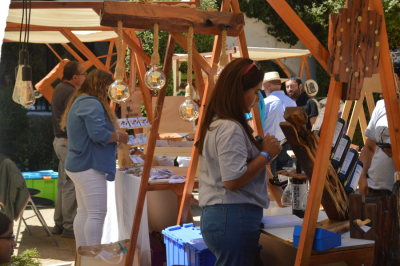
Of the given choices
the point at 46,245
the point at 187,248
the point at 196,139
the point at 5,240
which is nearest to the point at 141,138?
the point at 196,139

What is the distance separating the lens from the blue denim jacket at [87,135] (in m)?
2.84

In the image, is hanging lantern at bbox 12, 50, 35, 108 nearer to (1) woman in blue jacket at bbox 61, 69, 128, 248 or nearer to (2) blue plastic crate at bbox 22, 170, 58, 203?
(1) woman in blue jacket at bbox 61, 69, 128, 248

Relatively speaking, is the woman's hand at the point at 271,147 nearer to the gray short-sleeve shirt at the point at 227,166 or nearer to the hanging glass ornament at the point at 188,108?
the gray short-sleeve shirt at the point at 227,166

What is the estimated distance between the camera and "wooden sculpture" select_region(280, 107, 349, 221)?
171 centimetres

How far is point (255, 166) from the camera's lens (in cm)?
167

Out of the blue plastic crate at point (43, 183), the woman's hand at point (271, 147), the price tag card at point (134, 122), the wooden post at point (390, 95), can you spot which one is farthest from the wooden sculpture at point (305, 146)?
the blue plastic crate at point (43, 183)

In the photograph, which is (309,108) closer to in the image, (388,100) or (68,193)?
(68,193)

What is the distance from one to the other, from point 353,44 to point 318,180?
0.55 metres

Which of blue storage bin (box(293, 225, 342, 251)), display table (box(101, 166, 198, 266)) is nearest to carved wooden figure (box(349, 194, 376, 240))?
blue storage bin (box(293, 225, 342, 251))

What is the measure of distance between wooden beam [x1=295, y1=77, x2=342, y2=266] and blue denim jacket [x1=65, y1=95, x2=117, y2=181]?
171 centimetres

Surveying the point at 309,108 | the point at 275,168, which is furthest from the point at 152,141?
the point at 309,108

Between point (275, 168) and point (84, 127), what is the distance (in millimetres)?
2554

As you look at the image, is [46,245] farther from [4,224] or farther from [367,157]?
[367,157]

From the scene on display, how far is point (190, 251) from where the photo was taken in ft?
7.64
